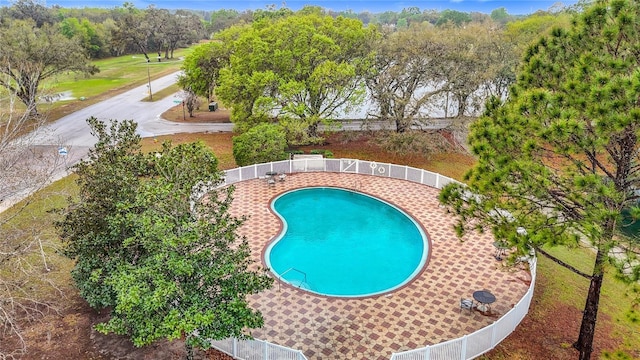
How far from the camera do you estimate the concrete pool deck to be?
1224cm

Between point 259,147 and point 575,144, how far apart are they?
17265mm

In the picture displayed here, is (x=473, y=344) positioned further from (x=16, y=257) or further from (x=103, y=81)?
(x=103, y=81)

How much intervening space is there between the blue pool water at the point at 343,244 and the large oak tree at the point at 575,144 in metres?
5.55

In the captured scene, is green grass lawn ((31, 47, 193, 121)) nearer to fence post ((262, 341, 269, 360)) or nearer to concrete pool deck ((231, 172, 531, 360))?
concrete pool deck ((231, 172, 531, 360))

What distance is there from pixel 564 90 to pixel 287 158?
17.0 meters

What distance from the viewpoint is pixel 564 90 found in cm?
1053

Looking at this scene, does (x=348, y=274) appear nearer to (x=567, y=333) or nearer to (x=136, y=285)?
(x=567, y=333)

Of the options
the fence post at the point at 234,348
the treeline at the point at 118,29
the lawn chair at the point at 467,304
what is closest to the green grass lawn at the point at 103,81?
the treeline at the point at 118,29

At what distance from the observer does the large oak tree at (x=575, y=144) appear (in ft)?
29.9

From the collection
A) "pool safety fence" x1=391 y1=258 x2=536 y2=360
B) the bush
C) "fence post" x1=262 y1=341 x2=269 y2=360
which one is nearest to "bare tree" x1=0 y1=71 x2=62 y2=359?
"fence post" x1=262 y1=341 x2=269 y2=360

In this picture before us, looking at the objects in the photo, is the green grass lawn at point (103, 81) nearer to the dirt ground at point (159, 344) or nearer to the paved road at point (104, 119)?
the paved road at point (104, 119)

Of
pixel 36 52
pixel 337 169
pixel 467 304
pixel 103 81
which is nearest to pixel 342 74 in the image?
pixel 337 169

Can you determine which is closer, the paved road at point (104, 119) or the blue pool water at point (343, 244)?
the blue pool water at point (343, 244)

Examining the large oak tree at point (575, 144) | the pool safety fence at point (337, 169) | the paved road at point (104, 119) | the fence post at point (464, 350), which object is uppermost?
the large oak tree at point (575, 144)
